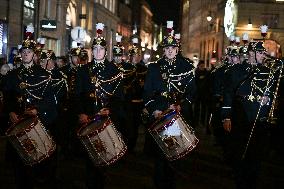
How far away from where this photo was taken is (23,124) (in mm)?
7750

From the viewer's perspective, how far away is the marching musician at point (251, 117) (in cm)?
816

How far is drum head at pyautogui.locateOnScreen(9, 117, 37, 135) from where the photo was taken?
765cm

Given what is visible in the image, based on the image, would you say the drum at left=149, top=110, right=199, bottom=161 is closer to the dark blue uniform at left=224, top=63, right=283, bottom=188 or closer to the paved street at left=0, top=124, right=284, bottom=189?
the paved street at left=0, top=124, right=284, bottom=189

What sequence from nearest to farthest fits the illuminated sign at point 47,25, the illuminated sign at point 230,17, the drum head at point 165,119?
the drum head at point 165,119, the illuminated sign at point 47,25, the illuminated sign at point 230,17

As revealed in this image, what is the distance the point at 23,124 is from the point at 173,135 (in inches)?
82.1

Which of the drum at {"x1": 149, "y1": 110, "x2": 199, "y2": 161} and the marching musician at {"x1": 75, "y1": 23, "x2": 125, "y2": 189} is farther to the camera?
the marching musician at {"x1": 75, "y1": 23, "x2": 125, "y2": 189}

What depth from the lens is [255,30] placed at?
181 feet

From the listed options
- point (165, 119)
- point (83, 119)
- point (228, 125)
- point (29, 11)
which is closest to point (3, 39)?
point (29, 11)

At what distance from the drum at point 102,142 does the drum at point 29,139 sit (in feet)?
1.98

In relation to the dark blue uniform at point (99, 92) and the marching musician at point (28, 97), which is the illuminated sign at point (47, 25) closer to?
the marching musician at point (28, 97)

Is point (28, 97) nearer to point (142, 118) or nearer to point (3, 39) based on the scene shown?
point (142, 118)

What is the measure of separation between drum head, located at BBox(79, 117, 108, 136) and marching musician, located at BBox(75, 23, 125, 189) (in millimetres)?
126

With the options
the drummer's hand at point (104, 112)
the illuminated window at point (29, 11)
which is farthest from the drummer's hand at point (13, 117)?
the illuminated window at point (29, 11)

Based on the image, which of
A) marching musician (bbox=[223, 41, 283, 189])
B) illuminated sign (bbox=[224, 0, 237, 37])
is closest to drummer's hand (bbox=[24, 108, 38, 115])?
marching musician (bbox=[223, 41, 283, 189])
